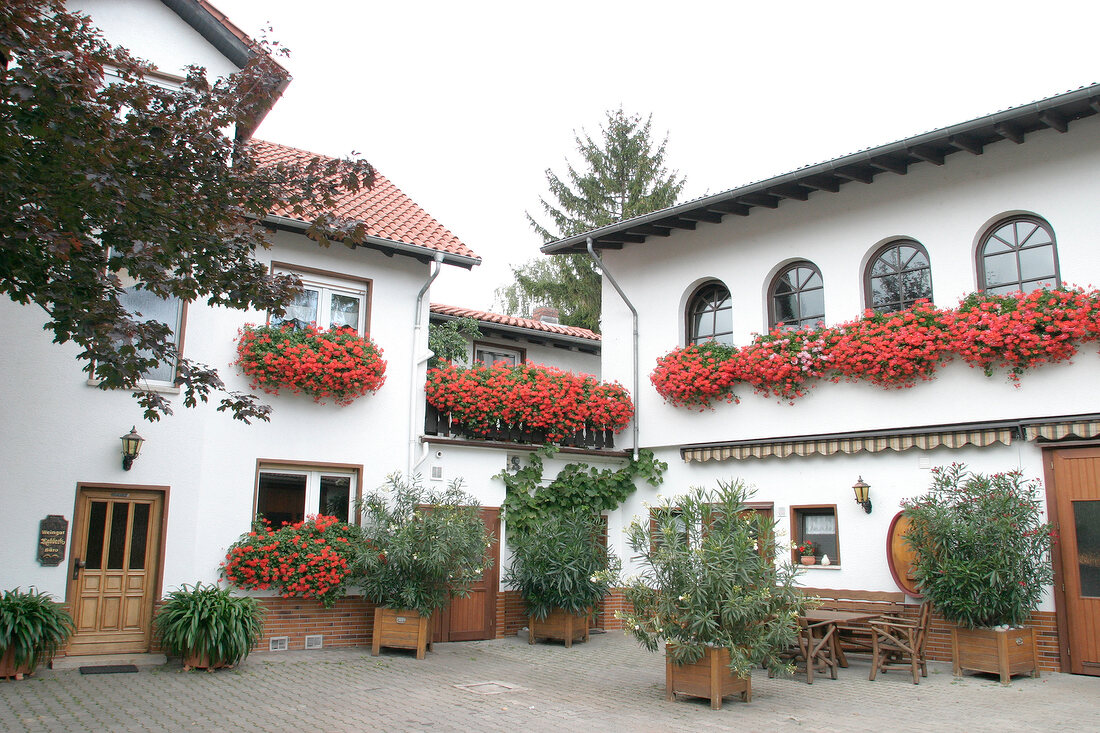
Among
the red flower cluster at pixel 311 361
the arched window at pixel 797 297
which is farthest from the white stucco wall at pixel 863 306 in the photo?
the red flower cluster at pixel 311 361

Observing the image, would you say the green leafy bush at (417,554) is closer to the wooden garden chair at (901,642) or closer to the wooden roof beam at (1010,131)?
the wooden garden chair at (901,642)

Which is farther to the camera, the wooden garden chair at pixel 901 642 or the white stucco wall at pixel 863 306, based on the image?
the white stucco wall at pixel 863 306

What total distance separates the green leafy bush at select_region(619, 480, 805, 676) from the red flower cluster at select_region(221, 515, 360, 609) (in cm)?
444

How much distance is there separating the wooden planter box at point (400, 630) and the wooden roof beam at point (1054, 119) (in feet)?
32.3

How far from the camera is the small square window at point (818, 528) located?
1217cm

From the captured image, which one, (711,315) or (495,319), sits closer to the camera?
(711,315)

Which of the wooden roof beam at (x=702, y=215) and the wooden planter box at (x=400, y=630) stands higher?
the wooden roof beam at (x=702, y=215)

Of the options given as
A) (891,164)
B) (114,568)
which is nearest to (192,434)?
(114,568)

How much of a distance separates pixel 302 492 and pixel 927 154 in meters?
9.69

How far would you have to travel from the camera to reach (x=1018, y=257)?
10953mm

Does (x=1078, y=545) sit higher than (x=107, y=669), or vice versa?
(x=1078, y=545)

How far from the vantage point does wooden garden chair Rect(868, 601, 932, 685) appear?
965cm

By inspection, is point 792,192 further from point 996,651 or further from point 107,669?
point 107,669

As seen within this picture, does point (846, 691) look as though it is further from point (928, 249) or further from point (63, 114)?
point (63, 114)
